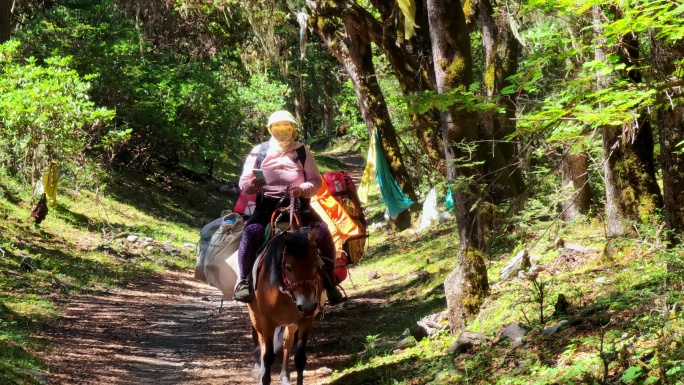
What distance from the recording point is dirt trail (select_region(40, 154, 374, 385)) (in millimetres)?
8211

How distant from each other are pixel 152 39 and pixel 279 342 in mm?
20525

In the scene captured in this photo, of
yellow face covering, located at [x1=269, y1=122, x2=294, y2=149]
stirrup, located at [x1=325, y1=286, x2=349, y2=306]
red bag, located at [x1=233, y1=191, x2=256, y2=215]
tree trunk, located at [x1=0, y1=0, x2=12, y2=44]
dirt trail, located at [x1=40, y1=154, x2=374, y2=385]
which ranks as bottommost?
dirt trail, located at [x1=40, y1=154, x2=374, y2=385]

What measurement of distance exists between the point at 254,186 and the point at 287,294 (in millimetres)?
1357

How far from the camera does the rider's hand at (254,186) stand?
7.49 m

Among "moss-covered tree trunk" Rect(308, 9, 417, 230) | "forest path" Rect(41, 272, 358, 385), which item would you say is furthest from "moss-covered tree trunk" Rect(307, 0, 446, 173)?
"forest path" Rect(41, 272, 358, 385)

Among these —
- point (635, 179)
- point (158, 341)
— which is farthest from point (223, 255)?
point (635, 179)

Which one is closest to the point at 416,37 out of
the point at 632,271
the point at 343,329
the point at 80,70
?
the point at 343,329

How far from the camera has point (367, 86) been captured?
56.3ft

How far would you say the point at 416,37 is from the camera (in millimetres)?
11773

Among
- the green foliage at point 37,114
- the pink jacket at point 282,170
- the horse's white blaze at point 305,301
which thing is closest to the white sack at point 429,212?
the green foliage at point 37,114

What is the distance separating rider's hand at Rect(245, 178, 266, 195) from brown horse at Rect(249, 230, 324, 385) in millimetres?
712

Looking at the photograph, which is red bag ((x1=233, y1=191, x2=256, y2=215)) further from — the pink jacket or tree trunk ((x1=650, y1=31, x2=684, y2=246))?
tree trunk ((x1=650, y1=31, x2=684, y2=246))

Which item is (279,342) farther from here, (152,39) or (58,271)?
(152,39)

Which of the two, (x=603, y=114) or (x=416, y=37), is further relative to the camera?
(x=416, y=37)
